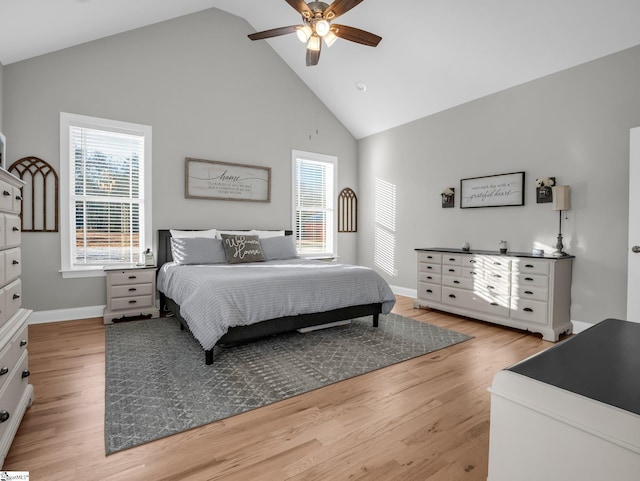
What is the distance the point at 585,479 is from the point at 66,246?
186 inches

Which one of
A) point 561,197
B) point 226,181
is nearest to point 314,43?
point 226,181

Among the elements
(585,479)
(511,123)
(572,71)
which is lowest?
(585,479)

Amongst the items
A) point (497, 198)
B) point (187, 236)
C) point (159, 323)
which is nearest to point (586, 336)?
point (497, 198)

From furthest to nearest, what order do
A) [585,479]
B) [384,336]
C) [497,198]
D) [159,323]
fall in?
[497,198] < [159,323] < [384,336] < [585,479]

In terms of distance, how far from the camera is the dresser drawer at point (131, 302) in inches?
153

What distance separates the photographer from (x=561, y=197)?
3533 mm

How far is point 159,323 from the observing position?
3895 mm

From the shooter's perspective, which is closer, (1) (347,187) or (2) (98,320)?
(2) (98,320)

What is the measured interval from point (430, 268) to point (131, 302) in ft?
12.0

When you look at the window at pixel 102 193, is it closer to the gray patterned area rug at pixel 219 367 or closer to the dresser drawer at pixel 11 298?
the gray patterned area rug at pixel 219 367

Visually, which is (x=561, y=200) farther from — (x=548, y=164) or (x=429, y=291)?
(x=429, y=291)

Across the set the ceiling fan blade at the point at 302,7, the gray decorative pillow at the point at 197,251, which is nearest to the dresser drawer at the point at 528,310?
the gray decorative pillow at the point at 197,251

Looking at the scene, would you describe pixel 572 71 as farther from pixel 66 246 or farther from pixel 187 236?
pixel 66 246

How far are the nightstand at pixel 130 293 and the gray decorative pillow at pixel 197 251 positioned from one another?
0.37m
